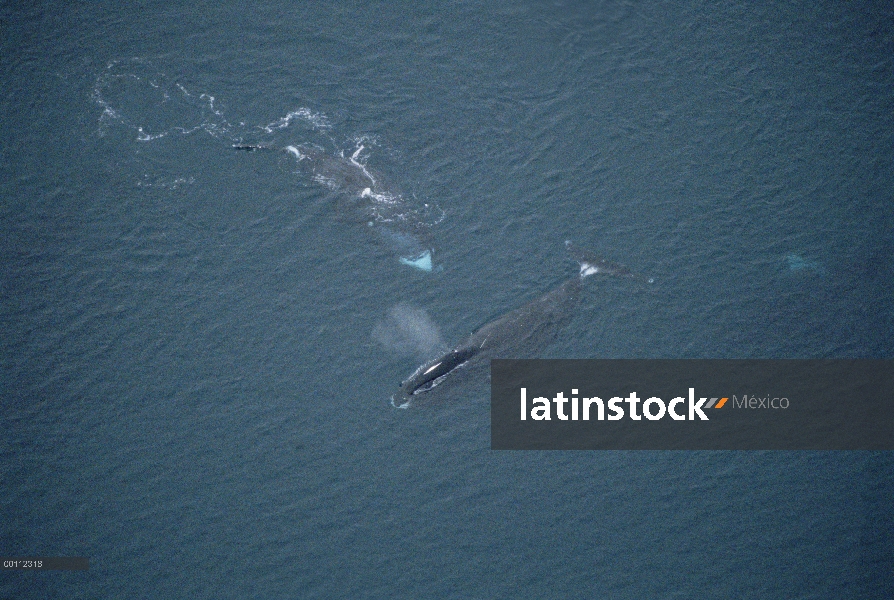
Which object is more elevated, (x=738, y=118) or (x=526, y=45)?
(x=526, y=45)

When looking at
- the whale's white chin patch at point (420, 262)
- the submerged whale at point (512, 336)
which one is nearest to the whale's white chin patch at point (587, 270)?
the submerged whale at point (512, 336)

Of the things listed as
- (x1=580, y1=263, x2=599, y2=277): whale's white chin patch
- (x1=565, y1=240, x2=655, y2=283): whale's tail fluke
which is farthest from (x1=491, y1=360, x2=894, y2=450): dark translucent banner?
(x1=580, y1=263, x2=599, y2=277): whale's white chin patch

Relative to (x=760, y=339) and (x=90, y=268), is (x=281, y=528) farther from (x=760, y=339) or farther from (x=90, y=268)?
(x=760, y=339)

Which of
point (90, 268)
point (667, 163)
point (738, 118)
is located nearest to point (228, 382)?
point (90, 268)

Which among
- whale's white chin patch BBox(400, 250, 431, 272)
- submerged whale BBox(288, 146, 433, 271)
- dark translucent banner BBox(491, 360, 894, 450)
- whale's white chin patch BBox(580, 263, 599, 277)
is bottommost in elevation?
dark translucent banner BBox(491, 360, 894, 450)

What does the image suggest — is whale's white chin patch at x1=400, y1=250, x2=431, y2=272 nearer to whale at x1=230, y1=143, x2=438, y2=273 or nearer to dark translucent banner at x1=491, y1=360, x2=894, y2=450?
whale at x1=230, y1=143, x2=438, y2=273

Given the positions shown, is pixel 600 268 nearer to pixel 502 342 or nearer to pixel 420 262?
pixel 502 342
